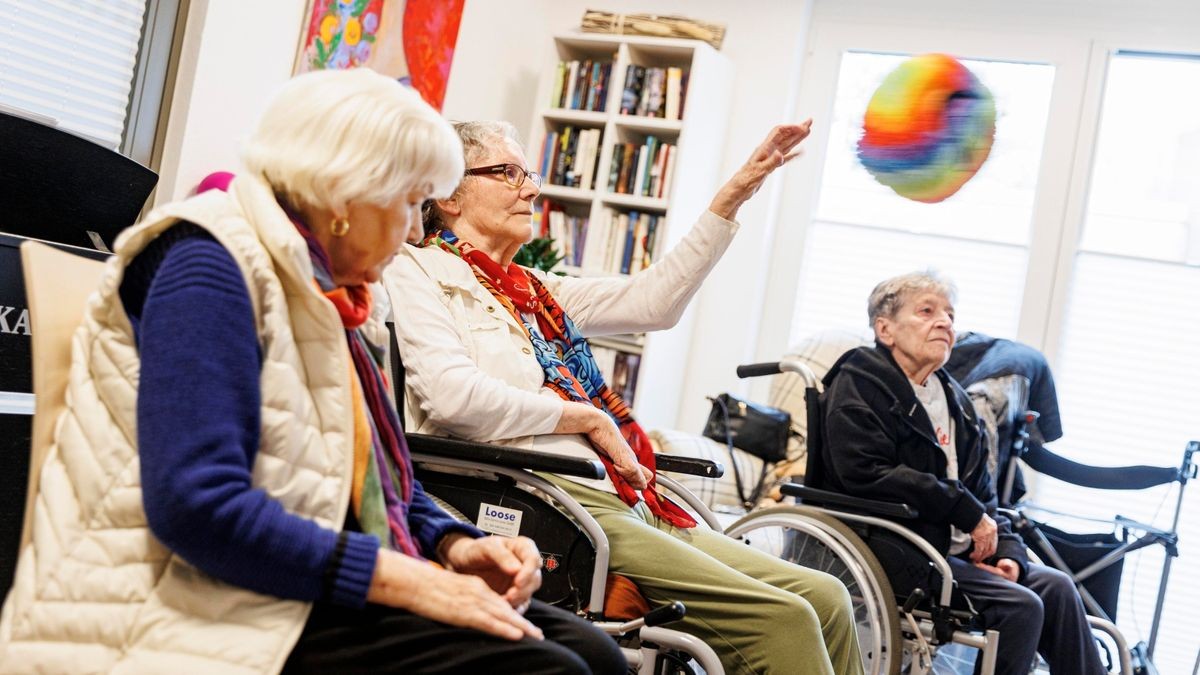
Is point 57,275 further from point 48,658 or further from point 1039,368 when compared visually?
point 1039,368

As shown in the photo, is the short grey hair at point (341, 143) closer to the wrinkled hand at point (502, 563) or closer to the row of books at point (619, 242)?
the wrinkled hand at point (502, 563)

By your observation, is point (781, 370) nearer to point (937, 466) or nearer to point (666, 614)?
point (937, 466)

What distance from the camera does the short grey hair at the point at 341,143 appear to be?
1.20 m

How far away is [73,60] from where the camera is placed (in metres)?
3.20

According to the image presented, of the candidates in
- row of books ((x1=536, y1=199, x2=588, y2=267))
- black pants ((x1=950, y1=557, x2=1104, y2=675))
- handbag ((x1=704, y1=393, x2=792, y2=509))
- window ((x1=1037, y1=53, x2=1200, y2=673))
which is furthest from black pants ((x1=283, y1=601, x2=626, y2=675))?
window ((x1=1037, y1=53, x2=1200, y2=673))

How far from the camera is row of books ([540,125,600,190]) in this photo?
16.1 ft

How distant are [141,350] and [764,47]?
4323 millimetres

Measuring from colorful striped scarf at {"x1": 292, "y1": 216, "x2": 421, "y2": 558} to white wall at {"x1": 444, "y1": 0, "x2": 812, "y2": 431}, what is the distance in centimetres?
352

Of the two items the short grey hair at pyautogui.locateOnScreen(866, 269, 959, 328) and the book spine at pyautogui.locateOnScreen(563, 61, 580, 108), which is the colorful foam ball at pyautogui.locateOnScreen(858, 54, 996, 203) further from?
the short grey hair at pyautogui.locateOnScreen(866, 269, 959, 328)

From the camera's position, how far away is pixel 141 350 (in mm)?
1054

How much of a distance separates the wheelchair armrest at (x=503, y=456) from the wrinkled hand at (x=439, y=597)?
58 centimetres

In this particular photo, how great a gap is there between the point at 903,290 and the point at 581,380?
119cm

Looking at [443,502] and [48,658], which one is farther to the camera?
[443,502]

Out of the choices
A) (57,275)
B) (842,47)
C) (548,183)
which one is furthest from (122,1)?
(842,47)
